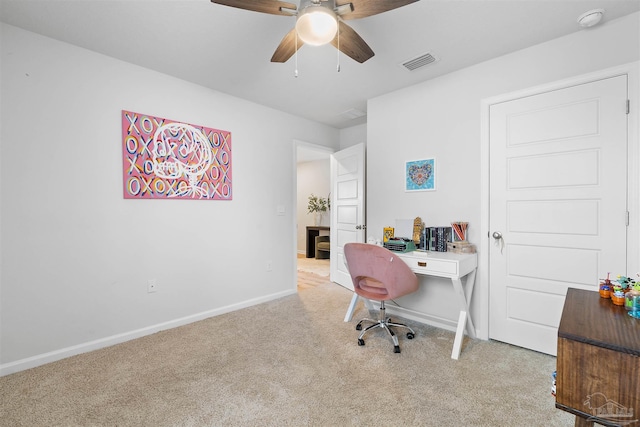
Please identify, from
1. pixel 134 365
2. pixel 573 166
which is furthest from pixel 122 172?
pixel 573 166

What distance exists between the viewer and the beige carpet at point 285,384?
158cm

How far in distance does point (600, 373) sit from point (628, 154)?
1.82 m

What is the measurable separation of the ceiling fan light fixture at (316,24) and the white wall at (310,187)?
17.7 ft

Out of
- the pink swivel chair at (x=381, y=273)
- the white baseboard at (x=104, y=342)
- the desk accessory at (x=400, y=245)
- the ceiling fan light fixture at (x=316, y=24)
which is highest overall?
the ceiling fan light fixture at (x=316, y=24)

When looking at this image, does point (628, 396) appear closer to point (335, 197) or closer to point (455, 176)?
point (455, 176)

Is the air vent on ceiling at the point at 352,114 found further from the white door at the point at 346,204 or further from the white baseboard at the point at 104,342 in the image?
the white baseboard at the point at 104,342

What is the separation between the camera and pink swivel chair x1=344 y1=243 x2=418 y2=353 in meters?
2.29

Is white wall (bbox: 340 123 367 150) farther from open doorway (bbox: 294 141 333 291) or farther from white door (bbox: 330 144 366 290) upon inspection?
open doorway (bbox: 294 141 333 291)

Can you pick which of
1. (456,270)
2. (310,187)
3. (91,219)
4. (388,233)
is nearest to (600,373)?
(456,270)

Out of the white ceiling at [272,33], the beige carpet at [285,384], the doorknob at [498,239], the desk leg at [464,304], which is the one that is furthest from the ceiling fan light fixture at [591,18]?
the beige carpet at [285,384]

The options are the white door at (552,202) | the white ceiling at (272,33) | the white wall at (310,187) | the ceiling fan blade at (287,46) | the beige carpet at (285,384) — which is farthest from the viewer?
the white wall at (310,187)

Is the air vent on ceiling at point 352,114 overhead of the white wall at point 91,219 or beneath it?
overhead

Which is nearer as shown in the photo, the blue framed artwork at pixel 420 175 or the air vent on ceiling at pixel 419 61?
the air vent on ceiling at pixel 419 61

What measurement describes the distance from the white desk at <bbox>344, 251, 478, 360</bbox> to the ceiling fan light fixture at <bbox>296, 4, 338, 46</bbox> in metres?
1.71
